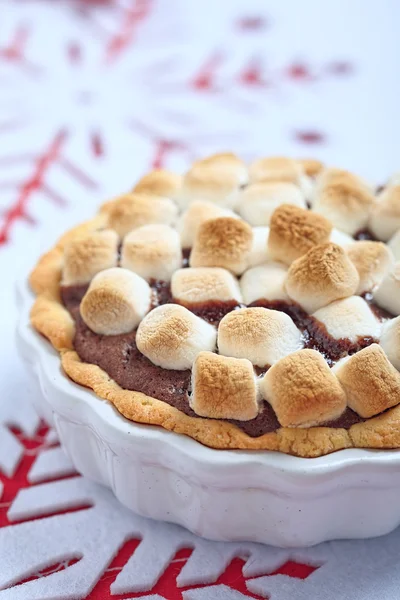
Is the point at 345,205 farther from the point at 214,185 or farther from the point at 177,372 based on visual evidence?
the point at 177,372

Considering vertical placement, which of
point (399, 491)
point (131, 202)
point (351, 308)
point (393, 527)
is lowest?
point (393, 527)

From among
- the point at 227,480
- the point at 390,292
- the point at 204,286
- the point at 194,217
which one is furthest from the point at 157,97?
the point at 227,480

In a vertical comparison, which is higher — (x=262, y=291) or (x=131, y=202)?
(x=131, y=202)

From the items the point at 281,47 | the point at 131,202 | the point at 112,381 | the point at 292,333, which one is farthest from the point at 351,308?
the point at 281,47

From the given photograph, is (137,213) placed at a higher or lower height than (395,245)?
higher

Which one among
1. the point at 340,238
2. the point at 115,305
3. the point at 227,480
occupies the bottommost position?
the point at 227,480

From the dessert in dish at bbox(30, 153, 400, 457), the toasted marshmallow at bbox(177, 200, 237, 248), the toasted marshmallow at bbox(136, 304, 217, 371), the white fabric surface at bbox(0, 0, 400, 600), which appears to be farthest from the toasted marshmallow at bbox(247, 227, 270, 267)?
the white fabric surface at bbox(0, 0, 400, 600)

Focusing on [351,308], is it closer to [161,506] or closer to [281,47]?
[161,506]
